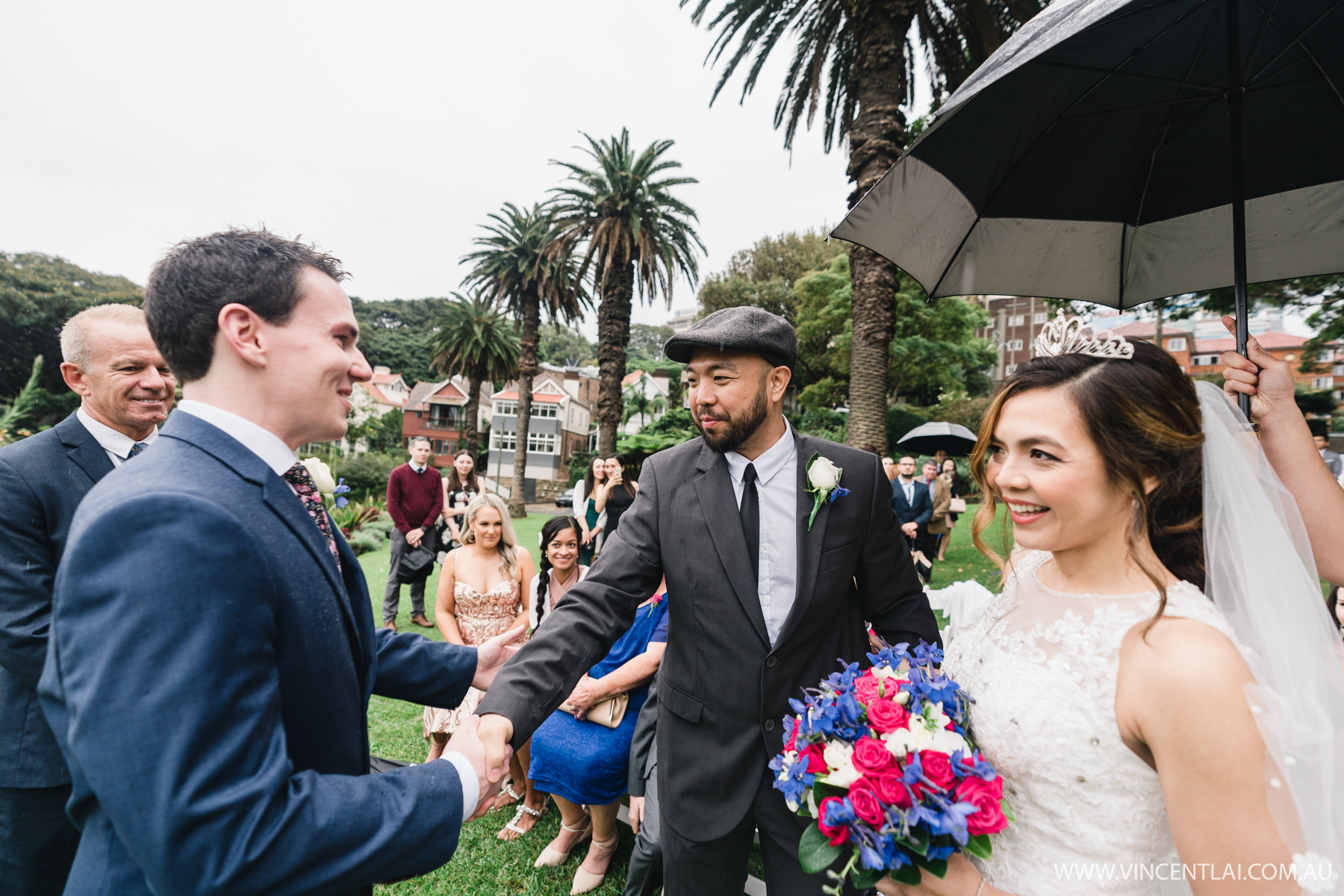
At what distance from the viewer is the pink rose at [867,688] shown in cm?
173

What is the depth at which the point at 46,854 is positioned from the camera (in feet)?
7.13

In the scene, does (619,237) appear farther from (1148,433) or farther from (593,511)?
(1148,433)

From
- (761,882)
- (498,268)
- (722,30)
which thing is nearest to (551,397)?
(498,268)

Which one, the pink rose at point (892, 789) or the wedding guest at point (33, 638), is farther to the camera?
the wedding guest at point (33, 638)

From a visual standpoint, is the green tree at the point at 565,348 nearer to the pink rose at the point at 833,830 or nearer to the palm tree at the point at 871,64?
the palm tree at the point at 871,64

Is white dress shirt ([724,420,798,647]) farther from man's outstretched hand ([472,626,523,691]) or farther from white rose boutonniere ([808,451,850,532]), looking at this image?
man's outstretched hand ([472,626,523,691])

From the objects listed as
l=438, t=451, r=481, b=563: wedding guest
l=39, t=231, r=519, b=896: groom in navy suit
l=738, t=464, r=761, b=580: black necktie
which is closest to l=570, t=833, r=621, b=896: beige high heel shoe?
l=738, t=464, r=761, b=580: black necktie

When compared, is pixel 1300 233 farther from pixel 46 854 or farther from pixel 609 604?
pixel 46 854

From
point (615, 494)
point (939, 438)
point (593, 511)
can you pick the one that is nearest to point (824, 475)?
point (615, 494)

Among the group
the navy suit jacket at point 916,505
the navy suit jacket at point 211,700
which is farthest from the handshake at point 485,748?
the navy suit jacket at point 916,505

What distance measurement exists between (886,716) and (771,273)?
1491 inches

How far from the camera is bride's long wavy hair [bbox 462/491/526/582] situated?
567cm

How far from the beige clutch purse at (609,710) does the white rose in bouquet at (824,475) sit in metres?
2.29

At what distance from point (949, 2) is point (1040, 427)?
10.6 metres
